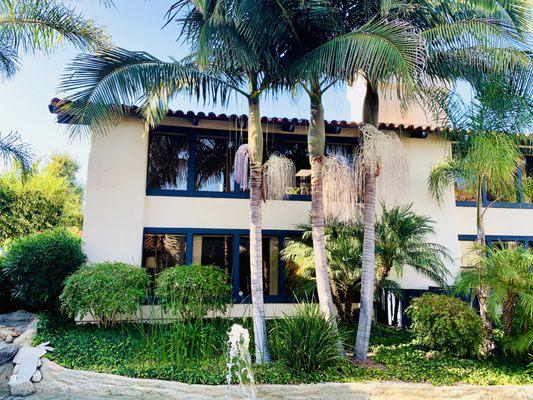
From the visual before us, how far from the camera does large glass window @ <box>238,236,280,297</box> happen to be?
35.9ft

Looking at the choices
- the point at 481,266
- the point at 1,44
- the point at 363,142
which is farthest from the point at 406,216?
the point at 1,44

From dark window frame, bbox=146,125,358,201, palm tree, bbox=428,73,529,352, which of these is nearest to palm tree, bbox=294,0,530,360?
palm tree, bbox=428,73,529,352

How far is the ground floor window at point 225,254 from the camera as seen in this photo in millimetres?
10609

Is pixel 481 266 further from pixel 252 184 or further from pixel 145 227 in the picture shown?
pixel 145 227

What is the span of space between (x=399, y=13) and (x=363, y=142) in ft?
8.48

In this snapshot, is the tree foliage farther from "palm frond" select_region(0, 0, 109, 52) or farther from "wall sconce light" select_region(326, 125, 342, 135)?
"wall sconce light" select_region(326, 125, 342, 135)

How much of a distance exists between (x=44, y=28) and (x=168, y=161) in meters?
4.47

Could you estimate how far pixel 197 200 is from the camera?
1087 cm

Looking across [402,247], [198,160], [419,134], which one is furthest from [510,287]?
[198,160]

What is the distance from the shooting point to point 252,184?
7.74 meters

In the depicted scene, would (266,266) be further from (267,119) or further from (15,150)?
(15,150)

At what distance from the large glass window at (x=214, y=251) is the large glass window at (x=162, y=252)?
0.39 m

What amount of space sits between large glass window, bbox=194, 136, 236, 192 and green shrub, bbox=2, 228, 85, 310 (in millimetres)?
3763

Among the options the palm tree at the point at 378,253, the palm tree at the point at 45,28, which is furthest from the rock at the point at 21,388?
→ the palm tree at the point at 45,28
